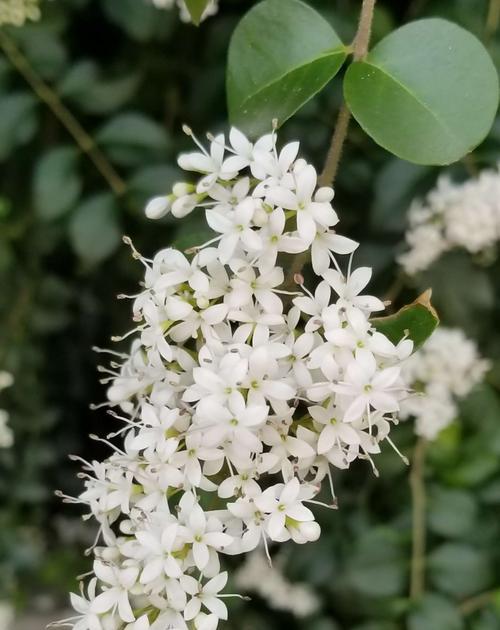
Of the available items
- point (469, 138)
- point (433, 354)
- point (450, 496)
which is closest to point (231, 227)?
point (469, 138)

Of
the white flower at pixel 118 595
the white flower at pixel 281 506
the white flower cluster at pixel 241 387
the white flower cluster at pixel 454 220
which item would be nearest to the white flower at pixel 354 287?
the white flower cluster at pixel 241 387

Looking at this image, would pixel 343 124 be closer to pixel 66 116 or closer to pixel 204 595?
pixel 204 595

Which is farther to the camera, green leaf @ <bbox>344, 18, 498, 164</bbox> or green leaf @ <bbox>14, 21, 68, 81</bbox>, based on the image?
green leaf @ <bbox>14, 21, 68, 81</bbox>

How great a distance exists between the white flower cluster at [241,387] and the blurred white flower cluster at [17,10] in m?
0.37

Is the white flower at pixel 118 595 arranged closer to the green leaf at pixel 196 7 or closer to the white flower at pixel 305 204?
the white flower at pixel 305 204

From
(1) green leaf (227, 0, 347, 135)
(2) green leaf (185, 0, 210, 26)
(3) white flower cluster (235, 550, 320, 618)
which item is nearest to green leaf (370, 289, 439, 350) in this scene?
(1) green leaf (227, 0, 347, 135)

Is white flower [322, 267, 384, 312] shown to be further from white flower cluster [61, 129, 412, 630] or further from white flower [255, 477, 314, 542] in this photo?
white flower [255, 477, 314, 542]

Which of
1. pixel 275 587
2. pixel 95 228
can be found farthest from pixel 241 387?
pixel 275 587

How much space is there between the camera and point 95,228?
2.84ft

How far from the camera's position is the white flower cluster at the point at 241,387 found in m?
0.46

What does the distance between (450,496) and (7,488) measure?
58 cm

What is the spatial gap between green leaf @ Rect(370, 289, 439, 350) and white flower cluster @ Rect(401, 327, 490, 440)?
369 millimetres

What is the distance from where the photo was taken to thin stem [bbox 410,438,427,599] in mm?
926

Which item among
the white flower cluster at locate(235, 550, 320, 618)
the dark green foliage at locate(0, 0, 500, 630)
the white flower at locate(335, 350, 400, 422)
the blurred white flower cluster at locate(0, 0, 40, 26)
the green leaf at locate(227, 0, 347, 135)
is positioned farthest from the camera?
the white flower cluster at locate(235, 550, 320, 618)
